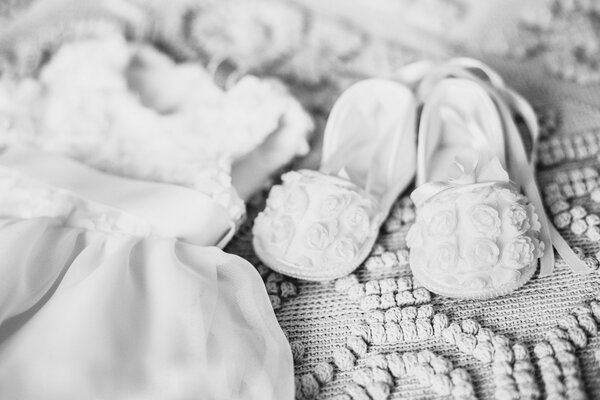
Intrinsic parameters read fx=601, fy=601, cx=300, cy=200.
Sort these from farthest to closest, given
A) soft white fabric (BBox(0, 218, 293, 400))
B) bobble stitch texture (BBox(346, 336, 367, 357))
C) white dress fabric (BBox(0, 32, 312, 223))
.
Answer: white dress fabric (BBox(0, 32, 312, 223))
bobble stitch texture (BBox(346, 336, 367, 357))
soft white fabric (BBox(0, 218, 293, 400))

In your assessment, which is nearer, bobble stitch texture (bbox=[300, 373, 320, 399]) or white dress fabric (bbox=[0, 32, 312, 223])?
bobble stitch texture (bbox=[300, 373, 320, 399])

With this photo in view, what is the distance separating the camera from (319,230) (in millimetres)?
875

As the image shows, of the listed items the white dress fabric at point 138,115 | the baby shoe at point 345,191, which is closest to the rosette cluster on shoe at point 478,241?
the baby shoe at point 345,191

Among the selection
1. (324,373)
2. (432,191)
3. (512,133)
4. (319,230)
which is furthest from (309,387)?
(512,133)

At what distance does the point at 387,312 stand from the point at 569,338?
243 mm

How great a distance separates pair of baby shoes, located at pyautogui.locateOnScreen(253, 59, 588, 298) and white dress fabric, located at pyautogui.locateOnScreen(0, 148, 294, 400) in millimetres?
119

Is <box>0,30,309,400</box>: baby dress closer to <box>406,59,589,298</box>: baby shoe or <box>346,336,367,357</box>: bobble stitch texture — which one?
<box>346,336,367,357</box>: bobble stitch texture

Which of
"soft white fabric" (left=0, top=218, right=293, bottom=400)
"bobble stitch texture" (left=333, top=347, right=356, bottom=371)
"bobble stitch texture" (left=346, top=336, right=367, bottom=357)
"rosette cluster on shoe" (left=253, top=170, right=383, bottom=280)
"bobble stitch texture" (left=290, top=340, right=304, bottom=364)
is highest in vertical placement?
"rosette cluster on shoe" (left=253, top=170, right=383, bottom=280)

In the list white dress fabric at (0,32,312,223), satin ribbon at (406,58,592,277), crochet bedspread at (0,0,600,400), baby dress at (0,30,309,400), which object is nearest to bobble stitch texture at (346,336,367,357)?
crochet bedspread at (0,0,600,400)

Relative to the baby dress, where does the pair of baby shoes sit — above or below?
above

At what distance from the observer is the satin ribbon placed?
0.87 meters

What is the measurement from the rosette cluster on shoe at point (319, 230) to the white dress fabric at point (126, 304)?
6 cm

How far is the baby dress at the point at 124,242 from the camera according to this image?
2.43 feet

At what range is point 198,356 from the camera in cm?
75
